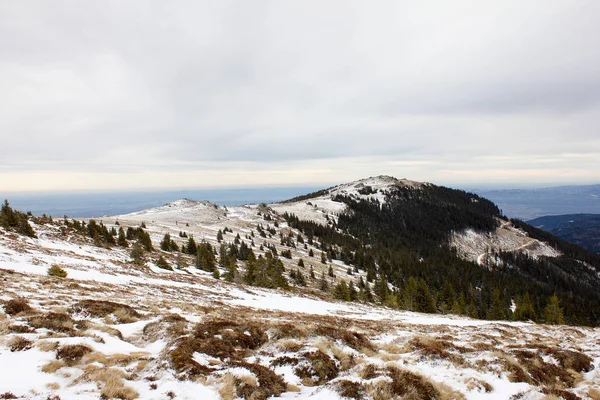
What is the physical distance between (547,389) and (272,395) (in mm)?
→ 7868

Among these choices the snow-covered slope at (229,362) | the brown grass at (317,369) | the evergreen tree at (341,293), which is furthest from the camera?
the evergreen tree at (341,293)

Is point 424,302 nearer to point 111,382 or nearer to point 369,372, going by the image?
point 369,372

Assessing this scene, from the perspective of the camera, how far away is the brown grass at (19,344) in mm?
8680

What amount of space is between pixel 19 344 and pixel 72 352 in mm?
1550

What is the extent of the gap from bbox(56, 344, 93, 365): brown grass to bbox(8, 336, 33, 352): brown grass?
87 centimetres

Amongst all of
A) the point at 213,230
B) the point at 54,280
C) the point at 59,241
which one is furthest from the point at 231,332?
the point at 213,230

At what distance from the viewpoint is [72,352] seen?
886cm

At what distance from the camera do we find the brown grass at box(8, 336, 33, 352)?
28.5ft

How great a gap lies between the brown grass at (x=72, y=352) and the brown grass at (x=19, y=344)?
0.87m

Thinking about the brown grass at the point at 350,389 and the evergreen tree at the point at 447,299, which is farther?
the evergreen tree at the point at 447,299

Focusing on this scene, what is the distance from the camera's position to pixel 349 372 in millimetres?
9492

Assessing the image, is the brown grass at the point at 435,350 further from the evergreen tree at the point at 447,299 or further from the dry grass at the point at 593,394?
the evergreen tree at the point at 447,299

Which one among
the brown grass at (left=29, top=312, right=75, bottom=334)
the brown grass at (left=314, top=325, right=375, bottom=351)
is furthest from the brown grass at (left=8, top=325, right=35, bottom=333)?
the brown grass at (left=314, top=325, right=375, bottom=351)

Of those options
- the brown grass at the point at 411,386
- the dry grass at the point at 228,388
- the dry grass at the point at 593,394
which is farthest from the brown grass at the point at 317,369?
the dry grass at the point at 593,394
